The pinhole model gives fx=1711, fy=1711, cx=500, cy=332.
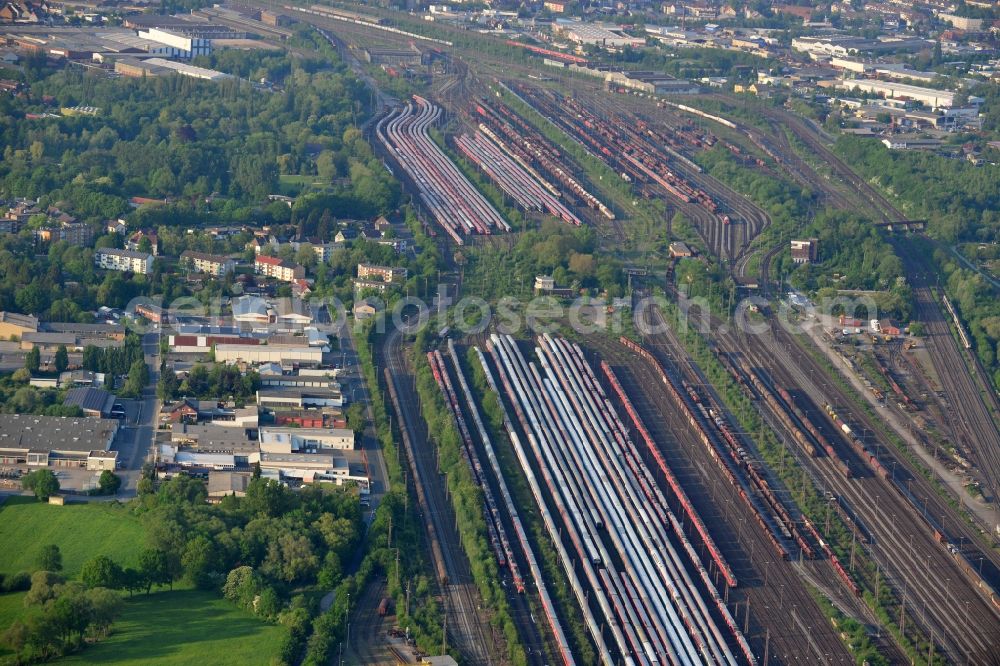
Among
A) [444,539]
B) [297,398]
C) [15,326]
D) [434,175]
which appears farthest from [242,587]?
[434,175]

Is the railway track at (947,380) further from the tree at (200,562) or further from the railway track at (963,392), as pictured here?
the tree at (200,562)

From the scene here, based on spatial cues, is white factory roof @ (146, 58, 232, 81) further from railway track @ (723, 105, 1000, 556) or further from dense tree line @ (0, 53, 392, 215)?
railway track @ (723, 105, 1000, 556)

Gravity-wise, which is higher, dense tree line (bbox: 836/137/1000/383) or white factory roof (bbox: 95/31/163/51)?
dense tree line (bbox: 836/137/1000/383)

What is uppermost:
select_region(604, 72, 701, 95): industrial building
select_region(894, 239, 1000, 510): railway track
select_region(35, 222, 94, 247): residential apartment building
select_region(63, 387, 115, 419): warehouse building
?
select_region(604, 72, 701, 95): industrial building

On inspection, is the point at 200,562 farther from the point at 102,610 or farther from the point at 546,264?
the point at 546,264

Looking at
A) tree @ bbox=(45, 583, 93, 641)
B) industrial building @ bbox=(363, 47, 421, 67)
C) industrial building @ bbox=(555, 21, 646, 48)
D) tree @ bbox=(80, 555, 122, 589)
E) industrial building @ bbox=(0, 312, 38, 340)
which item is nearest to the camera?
tree @ bbox=(45, 583, 93, 641)

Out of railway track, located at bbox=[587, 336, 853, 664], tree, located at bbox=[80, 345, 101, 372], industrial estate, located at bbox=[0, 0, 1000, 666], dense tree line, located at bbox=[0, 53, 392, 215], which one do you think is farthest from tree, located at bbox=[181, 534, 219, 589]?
dense tree line, located at bbox=[0, 53, 392, 215]

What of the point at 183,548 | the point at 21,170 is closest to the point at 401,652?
the point at 183,548

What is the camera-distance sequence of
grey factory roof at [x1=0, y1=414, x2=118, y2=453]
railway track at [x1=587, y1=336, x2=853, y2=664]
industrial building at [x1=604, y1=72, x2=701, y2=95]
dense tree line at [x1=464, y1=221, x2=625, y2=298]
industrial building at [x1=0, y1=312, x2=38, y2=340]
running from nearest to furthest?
railway track at [x1=587, y1=336, x2=853, y2=664] → grey factory roof at [x1=0, y1=414, x2=118, y2=453] → industrial building at [x1=0, y1=312, x2=38, y2=340] → dense tree line at [x1=464, y1=221, x2=625, y2=298] → industrial building at [x1=604, y1=72, x2=701, y2=95]
